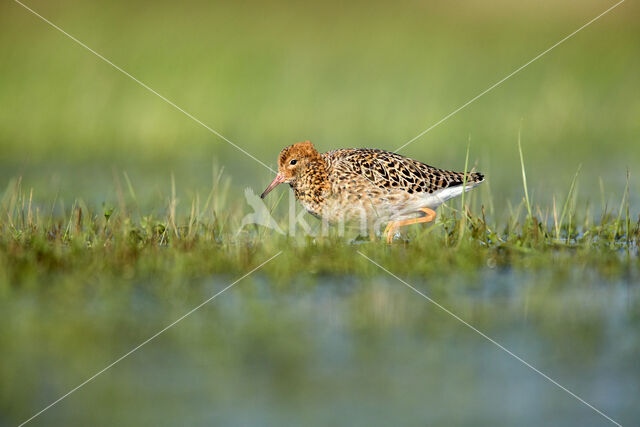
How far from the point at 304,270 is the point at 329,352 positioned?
2069mm

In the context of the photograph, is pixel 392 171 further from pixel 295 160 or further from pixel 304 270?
pixel 304 270

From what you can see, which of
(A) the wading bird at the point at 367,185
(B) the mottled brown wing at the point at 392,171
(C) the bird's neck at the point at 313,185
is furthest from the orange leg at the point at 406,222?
(C) the bird's neck at the point at 313,185

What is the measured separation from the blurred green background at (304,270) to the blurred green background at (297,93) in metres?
0.06

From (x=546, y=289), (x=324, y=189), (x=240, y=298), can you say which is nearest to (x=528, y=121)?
(x=324, y=189)

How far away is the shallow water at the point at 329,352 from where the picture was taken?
546 centimetres

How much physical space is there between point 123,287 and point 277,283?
4.21ft

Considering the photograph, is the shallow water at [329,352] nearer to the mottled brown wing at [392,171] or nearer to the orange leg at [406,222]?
the orange leg at [406,222]

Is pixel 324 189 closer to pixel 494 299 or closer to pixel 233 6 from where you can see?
pixel 494 299

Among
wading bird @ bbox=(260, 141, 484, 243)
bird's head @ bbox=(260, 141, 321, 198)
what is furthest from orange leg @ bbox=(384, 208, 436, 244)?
bird's head @ bbox=(260, 141, 321, 198)

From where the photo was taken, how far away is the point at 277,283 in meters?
7.96

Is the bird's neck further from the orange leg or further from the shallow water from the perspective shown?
the shallow water

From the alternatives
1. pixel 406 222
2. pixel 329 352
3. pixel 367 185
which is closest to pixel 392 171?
pixel 367 185

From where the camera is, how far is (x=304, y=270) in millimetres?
8281

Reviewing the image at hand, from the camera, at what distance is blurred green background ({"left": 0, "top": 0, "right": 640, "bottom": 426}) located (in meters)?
5.66
